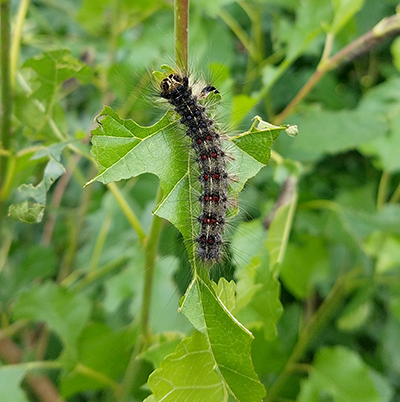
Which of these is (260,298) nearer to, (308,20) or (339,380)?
(339,380)

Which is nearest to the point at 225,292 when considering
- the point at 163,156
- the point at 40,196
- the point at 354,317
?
the point at 163,156

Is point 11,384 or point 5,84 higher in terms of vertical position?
point 5,84

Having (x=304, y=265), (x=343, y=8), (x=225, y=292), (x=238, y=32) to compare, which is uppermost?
(x=238, y=32)

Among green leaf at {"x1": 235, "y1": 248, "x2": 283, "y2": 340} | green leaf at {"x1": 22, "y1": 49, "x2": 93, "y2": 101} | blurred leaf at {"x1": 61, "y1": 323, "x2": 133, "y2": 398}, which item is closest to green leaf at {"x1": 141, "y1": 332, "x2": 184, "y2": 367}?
green leaf at {"x1": 235, "y1": 248, "x2": 283, "y2": 340}

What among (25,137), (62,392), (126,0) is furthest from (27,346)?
(126,0)

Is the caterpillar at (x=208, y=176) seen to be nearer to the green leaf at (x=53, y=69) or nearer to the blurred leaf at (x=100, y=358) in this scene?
the green leaf at (x=53, y=69)

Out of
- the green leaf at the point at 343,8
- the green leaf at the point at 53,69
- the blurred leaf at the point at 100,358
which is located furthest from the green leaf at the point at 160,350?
the green leaf at the point at 343,8

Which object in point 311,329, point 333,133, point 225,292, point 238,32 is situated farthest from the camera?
point 238,32
